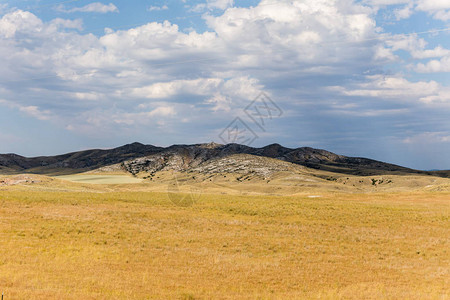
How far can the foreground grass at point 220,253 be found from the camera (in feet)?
71.6

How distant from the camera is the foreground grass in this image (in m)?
21.8

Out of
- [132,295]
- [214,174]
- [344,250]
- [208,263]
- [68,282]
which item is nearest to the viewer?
[132,295]

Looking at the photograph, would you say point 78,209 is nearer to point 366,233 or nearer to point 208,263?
point 208,263

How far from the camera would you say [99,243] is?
108 feet

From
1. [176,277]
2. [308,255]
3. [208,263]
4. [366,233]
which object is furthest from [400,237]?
[176,277]

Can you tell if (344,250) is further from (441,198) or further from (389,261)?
(441,198)

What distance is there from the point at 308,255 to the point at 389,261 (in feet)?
18.8

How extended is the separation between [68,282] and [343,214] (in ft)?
125

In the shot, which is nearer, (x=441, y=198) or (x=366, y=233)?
(x=366, y=233)

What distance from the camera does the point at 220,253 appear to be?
3059 cm

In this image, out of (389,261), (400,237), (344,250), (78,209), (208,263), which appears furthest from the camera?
(78,209)

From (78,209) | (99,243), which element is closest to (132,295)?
(99,243)

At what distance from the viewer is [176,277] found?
24.1 m

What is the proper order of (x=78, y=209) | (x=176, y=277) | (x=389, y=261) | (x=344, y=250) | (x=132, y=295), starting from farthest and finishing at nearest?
1. (x=78, y=209)
2. (x=344, y=250)
3. (x=389, y=261)
4. (x=176, y=277)
5. (x=132, y=295)
